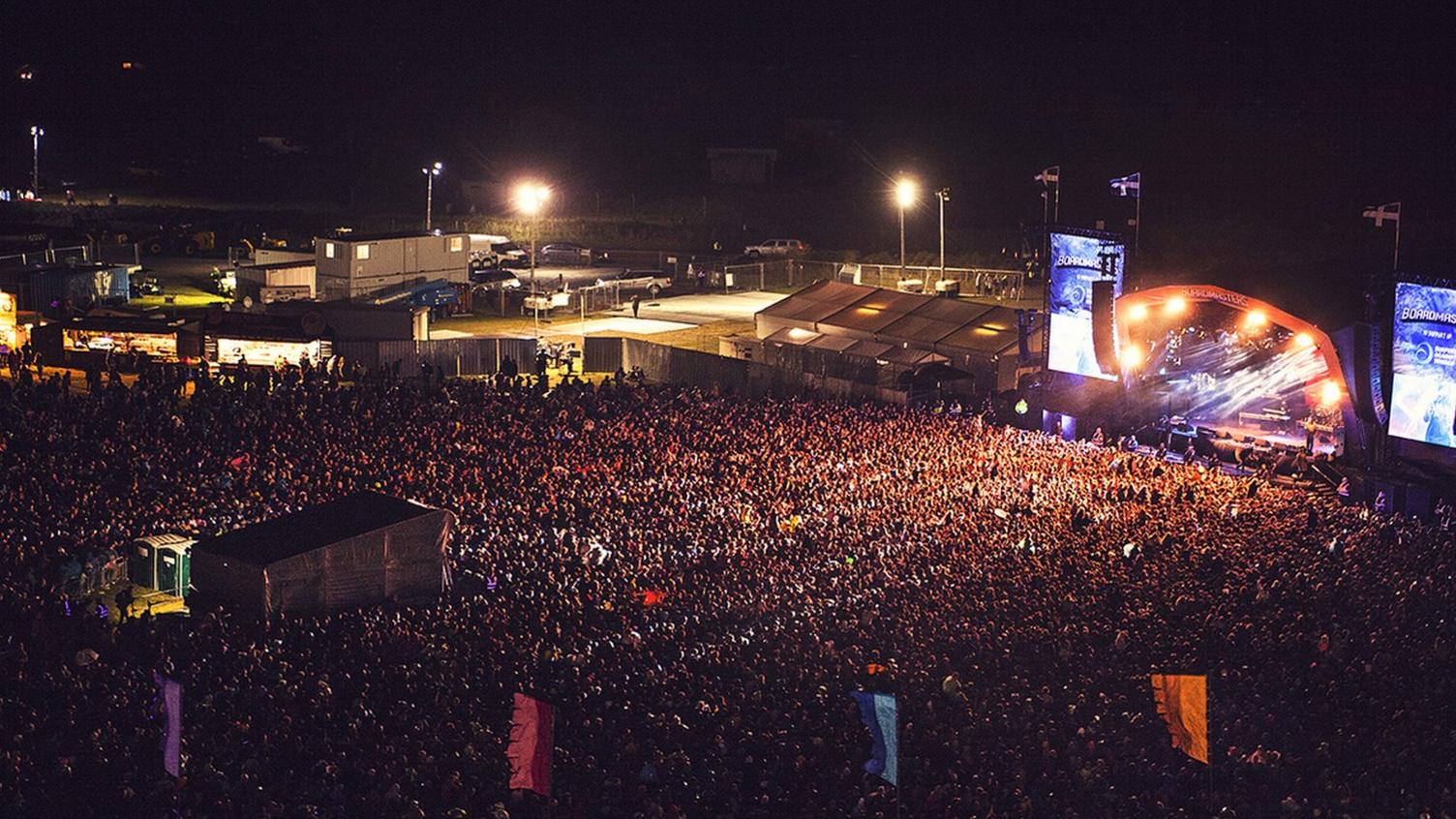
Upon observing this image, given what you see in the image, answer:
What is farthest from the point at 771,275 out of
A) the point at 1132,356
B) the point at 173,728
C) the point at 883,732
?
the point at 173,728

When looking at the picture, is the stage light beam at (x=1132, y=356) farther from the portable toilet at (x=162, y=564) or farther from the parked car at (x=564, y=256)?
the parked car at (x=564, y=256)

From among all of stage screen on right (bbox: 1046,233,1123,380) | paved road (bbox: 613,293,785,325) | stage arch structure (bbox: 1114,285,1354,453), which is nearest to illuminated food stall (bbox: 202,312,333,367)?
paved road (bbox: 613,293,785,325)

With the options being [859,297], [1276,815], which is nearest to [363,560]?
[1276,815]

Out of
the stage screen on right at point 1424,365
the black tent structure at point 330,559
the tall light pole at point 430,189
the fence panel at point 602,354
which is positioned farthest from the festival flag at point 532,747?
the tall light pole at point 430,189

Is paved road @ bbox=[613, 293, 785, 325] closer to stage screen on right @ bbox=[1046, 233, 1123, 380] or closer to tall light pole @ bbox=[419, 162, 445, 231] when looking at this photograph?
tall light pole @ bbox=[419, 162, 445, 231]

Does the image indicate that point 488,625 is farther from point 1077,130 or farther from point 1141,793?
point 1077,130

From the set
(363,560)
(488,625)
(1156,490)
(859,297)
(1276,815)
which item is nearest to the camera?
(1276,815)
